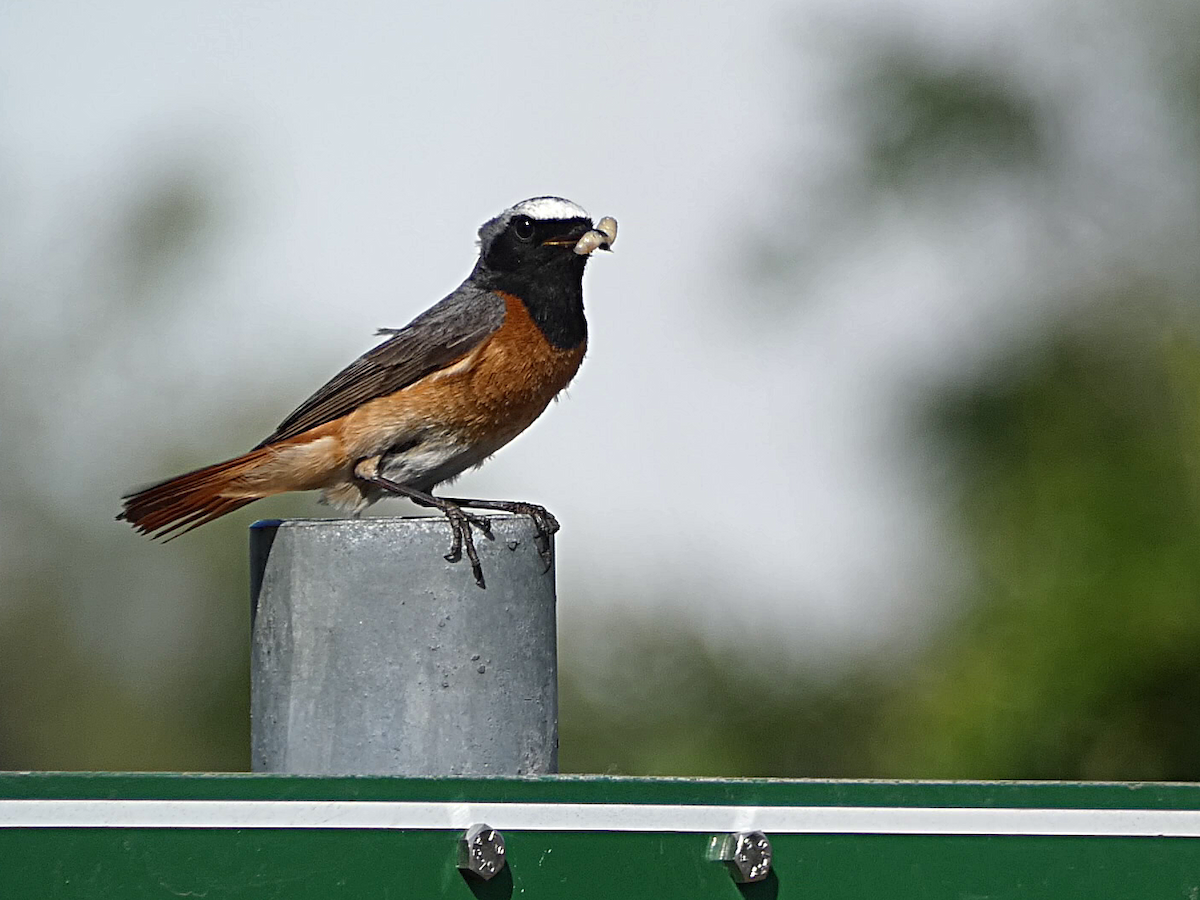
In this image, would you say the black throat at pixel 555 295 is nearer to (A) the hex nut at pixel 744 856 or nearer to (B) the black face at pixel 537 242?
(B) the black face at pixel 537 242

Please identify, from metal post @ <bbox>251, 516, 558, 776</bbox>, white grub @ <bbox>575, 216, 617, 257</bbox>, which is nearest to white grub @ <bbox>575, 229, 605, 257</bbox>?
white grub @ <bbox>575, 216, 617, 257</bbox>

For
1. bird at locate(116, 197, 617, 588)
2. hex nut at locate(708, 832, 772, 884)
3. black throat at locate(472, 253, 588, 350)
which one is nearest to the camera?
hex nut at locate(708, 832, 772, 884)

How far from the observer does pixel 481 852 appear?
251 centimetres

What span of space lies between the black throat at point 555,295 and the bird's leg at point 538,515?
0.91 m

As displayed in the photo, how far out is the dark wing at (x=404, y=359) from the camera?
478 centimetres

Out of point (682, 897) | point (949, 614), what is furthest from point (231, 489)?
point (949, 614)

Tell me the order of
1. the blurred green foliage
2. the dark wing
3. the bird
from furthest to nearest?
the blurred green foliage
the dark wing
the bird

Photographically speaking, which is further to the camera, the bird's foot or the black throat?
the black throat

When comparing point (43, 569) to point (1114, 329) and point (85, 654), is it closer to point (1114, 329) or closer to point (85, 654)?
point (85, 654)

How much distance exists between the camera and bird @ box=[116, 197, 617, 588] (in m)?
4.67

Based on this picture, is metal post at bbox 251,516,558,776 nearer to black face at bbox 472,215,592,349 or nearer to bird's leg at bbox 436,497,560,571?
bird's leg at bbox 436,497,560,571

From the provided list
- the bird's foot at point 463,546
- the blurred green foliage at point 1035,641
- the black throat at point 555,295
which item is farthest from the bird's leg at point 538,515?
the blurred green foliage at point 1035,641

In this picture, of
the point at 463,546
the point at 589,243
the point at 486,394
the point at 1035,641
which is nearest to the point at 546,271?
the point at 589,243

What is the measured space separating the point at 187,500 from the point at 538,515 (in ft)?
4.26
